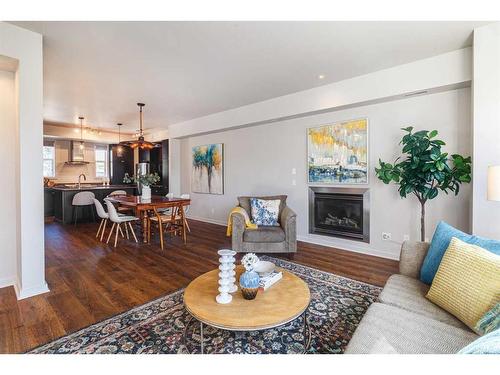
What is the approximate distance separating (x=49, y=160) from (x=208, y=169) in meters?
4.88

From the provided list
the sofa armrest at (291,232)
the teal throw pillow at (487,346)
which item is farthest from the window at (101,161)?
the teal throw pillow at (487,346)

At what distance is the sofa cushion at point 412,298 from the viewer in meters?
1.33

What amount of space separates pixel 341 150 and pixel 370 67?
3.99 feet

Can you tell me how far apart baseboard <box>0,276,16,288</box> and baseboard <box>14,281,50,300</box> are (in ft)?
0.72

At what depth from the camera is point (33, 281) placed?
7.82 ft

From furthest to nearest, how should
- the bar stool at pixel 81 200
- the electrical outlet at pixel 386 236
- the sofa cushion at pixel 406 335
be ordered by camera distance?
the bar stool at pixel 81 200, the electrical outlet at pixel 386 236, the sofa cushion at pixel 406 335

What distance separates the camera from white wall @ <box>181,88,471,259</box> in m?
3.07

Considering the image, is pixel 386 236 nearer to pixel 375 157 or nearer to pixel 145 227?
pixel 375 157

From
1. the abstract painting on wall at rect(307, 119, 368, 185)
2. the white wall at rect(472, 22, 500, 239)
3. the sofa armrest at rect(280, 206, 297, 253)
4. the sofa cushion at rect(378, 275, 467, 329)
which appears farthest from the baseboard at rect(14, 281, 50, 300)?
the white wall at rect(472, 22, 500, 239)

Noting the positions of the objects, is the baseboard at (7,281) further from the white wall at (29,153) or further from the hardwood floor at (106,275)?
the white wall at (29,153)

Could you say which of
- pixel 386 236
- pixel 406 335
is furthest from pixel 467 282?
pixel 386 236

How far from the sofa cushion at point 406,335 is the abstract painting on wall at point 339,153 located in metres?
2.74
